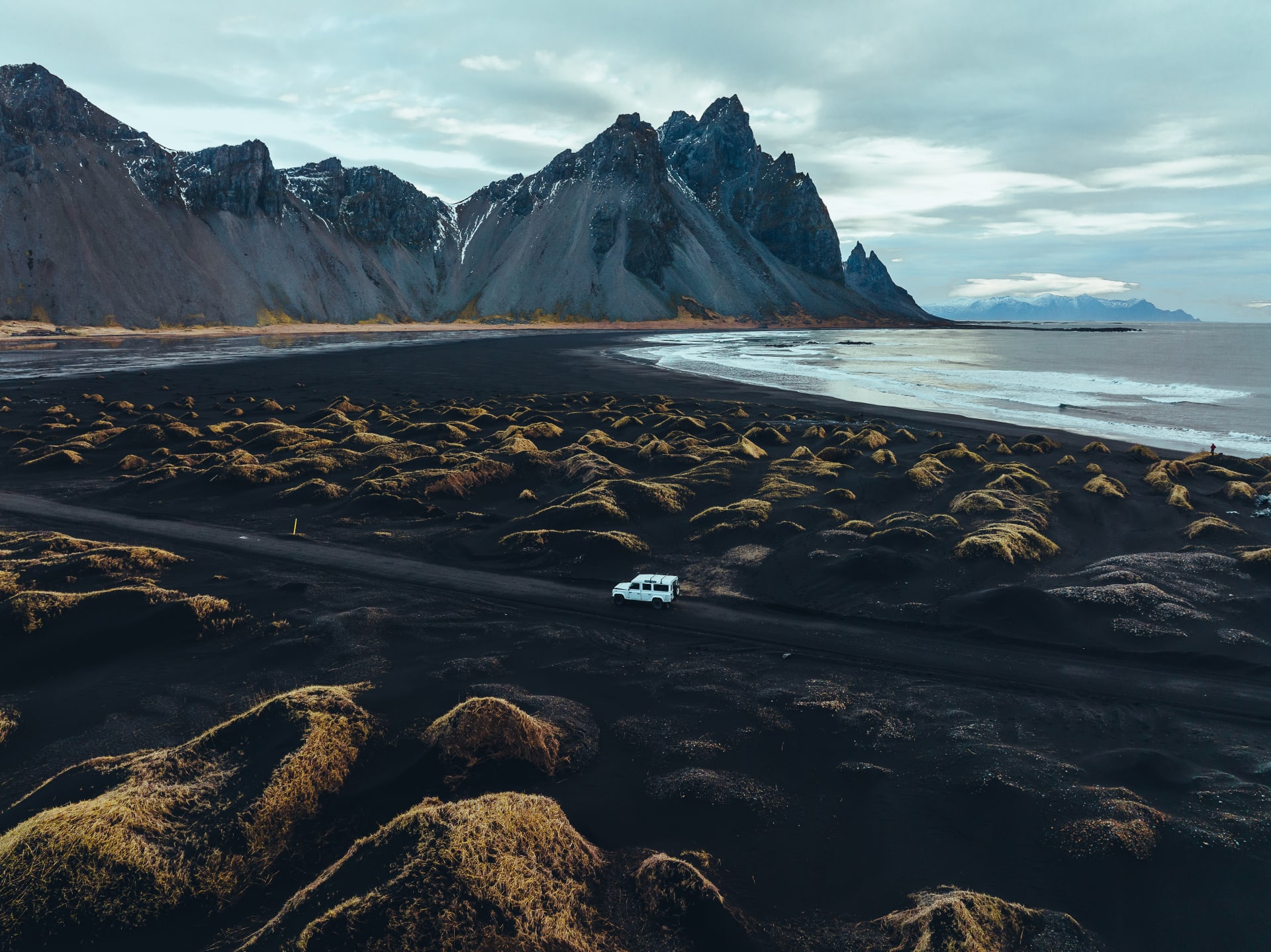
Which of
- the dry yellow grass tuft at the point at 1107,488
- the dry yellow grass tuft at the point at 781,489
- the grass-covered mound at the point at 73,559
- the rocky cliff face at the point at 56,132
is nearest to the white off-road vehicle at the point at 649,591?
the dry yellow grass tuft at the point at 781,489

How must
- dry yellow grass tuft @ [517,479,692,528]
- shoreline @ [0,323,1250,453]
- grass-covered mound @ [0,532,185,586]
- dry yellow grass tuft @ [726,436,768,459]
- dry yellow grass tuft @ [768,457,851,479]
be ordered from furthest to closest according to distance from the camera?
1. shoreline @ [0,323,1250,453]
2. dry yellow grass tuft @ [726,436,768,459]
3. dry yellow grass tuft @ [768,457,851,479]
4. dry yellow grass tuft @ [517,479,692,528]
5. grass-covered mound @ [0,532,185,586]

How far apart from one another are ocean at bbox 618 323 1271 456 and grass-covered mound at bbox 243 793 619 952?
62909 millimetres

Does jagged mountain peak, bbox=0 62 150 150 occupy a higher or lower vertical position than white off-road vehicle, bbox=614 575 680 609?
higher

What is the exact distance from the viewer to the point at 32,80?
592 ft

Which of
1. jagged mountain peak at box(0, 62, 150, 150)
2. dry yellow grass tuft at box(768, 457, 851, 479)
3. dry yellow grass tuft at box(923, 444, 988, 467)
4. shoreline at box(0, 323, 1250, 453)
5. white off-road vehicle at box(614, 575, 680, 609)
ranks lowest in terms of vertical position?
white off-road vehicle at box(614, 575, 680, 609)

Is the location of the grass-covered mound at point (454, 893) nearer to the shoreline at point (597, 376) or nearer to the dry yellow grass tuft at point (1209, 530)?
the dry yellow grass tuft at point (1209, 530)

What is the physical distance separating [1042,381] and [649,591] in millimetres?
98751

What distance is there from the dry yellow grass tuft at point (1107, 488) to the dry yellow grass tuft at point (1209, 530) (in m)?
5.69

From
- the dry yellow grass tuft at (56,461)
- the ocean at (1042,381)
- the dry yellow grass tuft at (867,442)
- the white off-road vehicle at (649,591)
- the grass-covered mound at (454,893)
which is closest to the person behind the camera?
the grass-covered mound at (454,893)

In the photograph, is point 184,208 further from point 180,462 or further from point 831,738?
point 831,738

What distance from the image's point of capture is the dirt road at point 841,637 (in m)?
18.5

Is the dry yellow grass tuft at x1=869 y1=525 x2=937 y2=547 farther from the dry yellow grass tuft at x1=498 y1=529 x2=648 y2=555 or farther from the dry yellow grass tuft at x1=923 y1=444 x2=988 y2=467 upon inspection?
the dry yellow grass tuft at x1=923 y1=444 x2=988 y2=467

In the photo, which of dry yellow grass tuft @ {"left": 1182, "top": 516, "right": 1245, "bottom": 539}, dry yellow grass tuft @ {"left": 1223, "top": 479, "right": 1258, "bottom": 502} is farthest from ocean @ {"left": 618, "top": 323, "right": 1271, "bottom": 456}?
dry yellow grass tuft @ {"left": 1182, "top": 516, "right": 1245, "bottom": 539}

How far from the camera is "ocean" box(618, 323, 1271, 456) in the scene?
64.0 m
